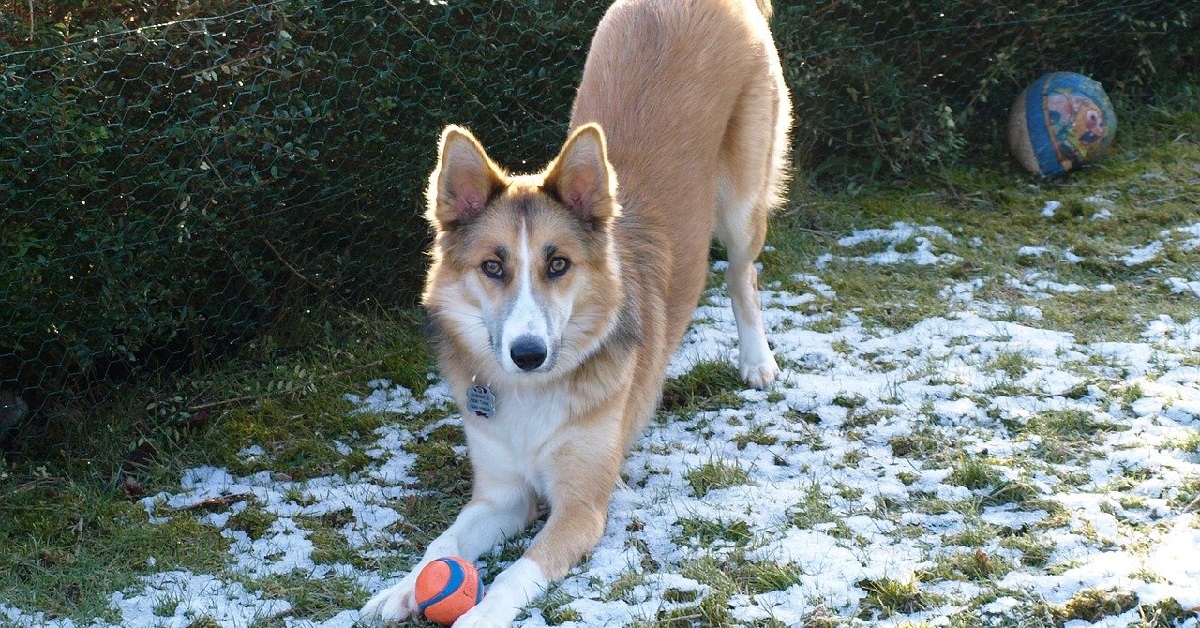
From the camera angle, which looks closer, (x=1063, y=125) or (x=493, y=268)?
(x=493, y=268)

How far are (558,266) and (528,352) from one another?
0.35 m

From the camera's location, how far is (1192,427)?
351 centimetres

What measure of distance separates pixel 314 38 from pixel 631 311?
1746mm

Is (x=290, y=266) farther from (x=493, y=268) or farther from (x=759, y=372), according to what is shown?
(x=759, y=372)

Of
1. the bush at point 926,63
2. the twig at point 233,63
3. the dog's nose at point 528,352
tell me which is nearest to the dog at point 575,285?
the dog's nose at point 528,352

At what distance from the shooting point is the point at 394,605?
115 inches

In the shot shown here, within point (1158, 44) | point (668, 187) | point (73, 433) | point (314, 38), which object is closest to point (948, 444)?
point (668, 187)

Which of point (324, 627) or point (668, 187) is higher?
point (668, 187)

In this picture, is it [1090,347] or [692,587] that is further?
[1090,347]

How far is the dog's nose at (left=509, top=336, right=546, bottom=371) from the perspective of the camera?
305 cm

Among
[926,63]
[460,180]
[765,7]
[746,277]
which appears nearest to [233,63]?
[460,180]

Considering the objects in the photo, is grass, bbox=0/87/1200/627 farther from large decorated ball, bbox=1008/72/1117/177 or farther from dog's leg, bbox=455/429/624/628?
large decorated ball, bbox=1008/72/1117/177

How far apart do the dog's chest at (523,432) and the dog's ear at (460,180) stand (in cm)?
55

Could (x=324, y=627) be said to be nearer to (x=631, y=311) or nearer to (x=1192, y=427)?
(x=631, y=311)
